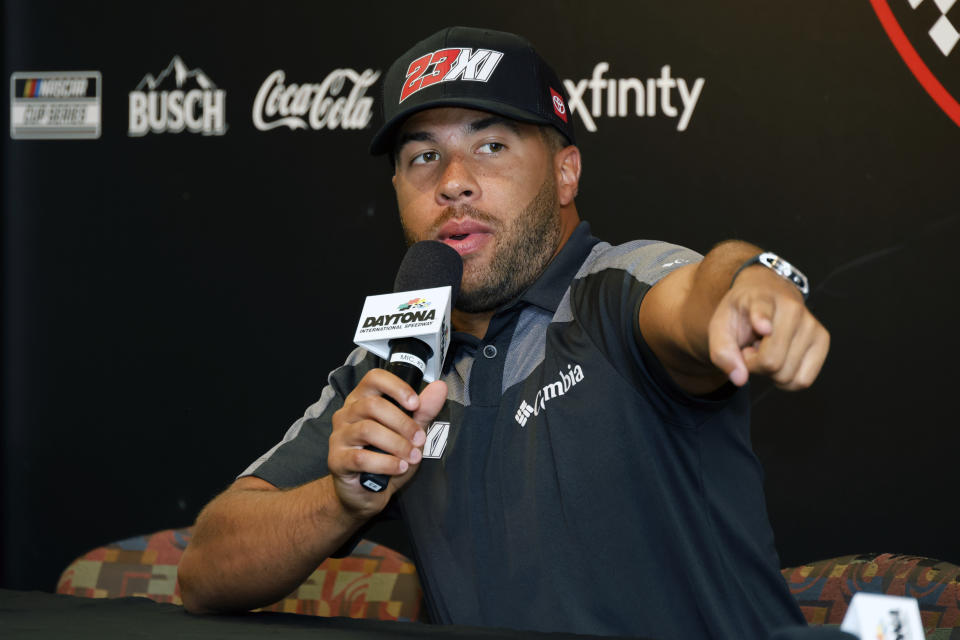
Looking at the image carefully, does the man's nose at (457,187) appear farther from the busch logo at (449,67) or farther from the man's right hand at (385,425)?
the man's right hand at (385,425)

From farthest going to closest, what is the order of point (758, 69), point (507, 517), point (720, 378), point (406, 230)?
point (758, 69) < point (406, 230) < point (507, 517) < point (720, 378)

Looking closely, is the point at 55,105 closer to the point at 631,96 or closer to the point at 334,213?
the point at 334,213

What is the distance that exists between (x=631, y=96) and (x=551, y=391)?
98 centimetres

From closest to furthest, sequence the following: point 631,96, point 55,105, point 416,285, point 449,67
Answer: point 416,285, point 449,67, point 631,96, point 55,105

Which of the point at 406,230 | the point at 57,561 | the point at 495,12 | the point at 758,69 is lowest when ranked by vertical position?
the point at 57,561

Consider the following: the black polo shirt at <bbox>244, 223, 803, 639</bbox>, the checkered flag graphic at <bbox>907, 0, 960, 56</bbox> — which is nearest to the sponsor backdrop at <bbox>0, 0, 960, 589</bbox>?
the checkered flag graphic at <bbox>907, 0, 960, 56</bbox>

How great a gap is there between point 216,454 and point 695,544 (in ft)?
4.39

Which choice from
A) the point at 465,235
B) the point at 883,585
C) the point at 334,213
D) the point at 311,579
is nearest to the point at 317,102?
the point at 334,213

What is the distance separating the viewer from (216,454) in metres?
2.30

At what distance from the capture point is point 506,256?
1536mm

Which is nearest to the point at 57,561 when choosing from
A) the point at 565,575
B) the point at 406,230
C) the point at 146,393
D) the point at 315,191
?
the point at 146,393

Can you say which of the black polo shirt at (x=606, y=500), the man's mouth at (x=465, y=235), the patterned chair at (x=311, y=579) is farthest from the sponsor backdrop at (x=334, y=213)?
the black polo shirt at (x=606, y=500)

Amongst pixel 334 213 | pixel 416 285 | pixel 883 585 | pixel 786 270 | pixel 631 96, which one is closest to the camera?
pixel 786 270

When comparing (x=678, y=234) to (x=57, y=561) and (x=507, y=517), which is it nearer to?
(x=507, y=517)
